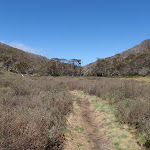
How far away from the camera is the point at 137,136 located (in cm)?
446

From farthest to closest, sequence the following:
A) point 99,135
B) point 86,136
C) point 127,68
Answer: point 127,68 → point 99,135 → point 86,136

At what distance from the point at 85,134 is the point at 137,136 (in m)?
2.03

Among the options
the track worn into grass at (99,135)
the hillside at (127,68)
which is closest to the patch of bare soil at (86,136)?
the track worn into grass at (99,135)

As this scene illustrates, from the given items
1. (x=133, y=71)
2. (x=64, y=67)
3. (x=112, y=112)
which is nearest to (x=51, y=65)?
(x=64, y=67)

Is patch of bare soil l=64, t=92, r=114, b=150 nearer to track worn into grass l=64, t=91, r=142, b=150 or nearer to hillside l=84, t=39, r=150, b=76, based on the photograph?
track worn into grass l=64, t=91, r=142, b=150

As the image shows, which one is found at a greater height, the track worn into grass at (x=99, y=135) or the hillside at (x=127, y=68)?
the hillside at (x=127, y=68)

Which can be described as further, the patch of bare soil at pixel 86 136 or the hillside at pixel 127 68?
the hillside at pixel 127 68

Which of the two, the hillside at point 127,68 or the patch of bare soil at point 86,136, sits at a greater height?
the hillside at point 127,68

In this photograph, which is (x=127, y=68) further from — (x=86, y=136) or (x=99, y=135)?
(x=86, y=136)

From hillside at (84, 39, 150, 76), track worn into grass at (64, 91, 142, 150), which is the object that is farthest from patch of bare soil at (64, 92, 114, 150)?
hillside at (84, 39, 150, 76)

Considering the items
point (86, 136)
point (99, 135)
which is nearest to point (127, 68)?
point (99, 135)

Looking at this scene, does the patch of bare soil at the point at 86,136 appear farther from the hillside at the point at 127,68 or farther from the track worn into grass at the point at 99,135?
the hillside at the point at 127,68

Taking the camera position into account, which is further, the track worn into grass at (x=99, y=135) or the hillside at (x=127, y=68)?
the hillside at (x=127, y=68)

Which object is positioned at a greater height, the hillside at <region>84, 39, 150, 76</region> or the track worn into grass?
the hillside at <region>84, 39, 150, 76</region>
